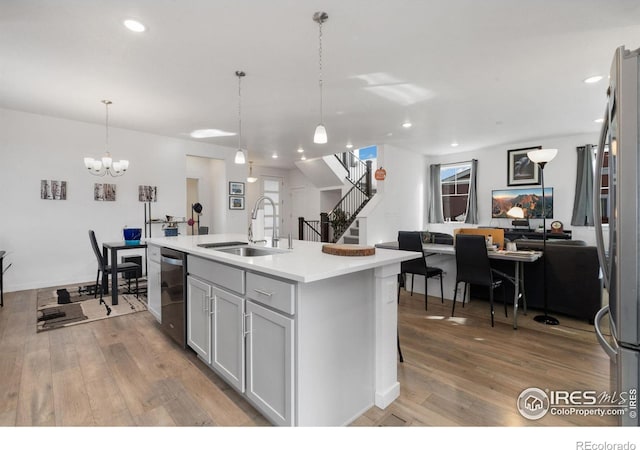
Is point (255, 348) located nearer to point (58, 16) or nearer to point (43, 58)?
point (58, 16)

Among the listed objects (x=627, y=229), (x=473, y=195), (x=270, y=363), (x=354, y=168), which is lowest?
(x=270, y=363)

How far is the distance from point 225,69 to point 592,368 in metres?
4.44

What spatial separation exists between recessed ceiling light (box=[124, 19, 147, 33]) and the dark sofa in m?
4.76

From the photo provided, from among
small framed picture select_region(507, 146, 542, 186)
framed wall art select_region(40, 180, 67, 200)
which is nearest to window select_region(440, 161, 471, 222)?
small framed picture select_region(507, 146, 542, 186)

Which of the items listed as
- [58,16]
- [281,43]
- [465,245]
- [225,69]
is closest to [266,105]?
[225,69]

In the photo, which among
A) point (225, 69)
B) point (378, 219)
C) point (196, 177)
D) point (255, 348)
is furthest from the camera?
point (196, 177)

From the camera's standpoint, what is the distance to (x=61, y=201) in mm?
5184

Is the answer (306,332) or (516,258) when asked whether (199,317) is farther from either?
(516,258)

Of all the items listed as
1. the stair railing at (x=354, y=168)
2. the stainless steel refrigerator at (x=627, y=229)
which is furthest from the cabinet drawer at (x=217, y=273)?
the stair railing at (x=354, y=168)

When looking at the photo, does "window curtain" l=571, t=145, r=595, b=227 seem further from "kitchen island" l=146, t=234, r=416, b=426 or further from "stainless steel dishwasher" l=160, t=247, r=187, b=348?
"stainless steel dishwasher" l=160, t=247, r=187, b=348

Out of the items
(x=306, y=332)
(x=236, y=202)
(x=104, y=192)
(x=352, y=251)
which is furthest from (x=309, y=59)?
(x=236, y=202)

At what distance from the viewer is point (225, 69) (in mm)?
3475

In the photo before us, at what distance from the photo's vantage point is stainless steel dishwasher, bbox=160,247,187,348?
258 cm

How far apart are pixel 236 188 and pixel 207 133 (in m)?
1.66
